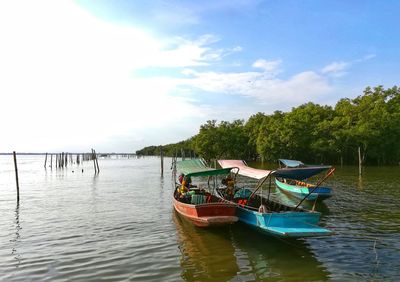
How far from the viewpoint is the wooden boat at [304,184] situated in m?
13.5

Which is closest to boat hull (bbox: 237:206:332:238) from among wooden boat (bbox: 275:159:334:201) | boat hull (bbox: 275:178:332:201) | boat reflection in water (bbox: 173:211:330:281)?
boat reflection in water (bbox: 173:211:330:281)

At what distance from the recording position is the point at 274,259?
1153 cm

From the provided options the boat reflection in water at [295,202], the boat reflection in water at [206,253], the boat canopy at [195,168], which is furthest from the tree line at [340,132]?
the boat reflection in water at [206,253]

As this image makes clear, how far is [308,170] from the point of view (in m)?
13.6

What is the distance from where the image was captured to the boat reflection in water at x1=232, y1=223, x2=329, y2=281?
1010 cm

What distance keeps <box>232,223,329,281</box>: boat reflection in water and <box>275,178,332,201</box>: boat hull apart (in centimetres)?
841

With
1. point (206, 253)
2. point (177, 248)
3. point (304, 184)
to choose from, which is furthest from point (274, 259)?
point (304, 184)

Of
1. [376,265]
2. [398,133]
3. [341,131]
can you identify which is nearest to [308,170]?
[376,265]

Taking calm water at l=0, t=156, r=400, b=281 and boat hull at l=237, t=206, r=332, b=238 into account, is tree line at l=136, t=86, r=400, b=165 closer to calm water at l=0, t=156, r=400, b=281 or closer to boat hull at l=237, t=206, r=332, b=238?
calm water at l=0, t=156, r=400, b=281

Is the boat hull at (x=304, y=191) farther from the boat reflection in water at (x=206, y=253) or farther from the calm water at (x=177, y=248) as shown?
the boat reflection in water at (x=206, y=253)

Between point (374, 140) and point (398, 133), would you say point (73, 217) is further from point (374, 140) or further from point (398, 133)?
point (398, 133)

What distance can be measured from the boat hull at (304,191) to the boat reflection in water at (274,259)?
27.6ft

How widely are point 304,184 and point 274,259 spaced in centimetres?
1510

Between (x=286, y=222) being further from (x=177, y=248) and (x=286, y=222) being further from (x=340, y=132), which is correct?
(x=340, y=132)
